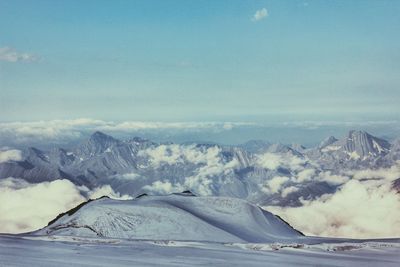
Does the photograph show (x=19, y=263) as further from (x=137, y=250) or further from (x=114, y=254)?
(x=137, y=250)

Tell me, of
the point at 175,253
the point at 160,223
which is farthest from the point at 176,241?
the point at 160,223

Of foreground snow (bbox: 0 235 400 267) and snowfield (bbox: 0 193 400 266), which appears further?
snowfield (bbox: 0 193 400 266)

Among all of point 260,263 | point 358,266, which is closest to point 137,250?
point 260,263

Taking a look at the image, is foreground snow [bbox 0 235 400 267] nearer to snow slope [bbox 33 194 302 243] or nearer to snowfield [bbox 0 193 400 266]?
snowfield [bbox 0 193 400 266]

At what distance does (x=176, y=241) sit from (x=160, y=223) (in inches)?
161

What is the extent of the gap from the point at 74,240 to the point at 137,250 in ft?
15.0

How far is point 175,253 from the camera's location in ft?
71.9

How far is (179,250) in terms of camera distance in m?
23.0

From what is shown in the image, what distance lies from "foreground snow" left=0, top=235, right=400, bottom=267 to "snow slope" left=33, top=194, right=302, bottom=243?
2.65 meters

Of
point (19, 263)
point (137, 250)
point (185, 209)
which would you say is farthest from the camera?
point (185, 209)

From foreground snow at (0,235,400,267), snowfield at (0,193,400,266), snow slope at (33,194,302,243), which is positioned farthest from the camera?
snow slope at (33,194,302,243)

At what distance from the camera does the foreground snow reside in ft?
61.2

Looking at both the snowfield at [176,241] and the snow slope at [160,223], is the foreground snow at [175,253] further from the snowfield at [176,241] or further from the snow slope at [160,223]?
the snow slope at [160,223]

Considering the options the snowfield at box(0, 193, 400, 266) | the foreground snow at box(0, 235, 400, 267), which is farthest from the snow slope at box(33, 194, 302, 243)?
the foreground snow at box(0, 235, 400, 267)
